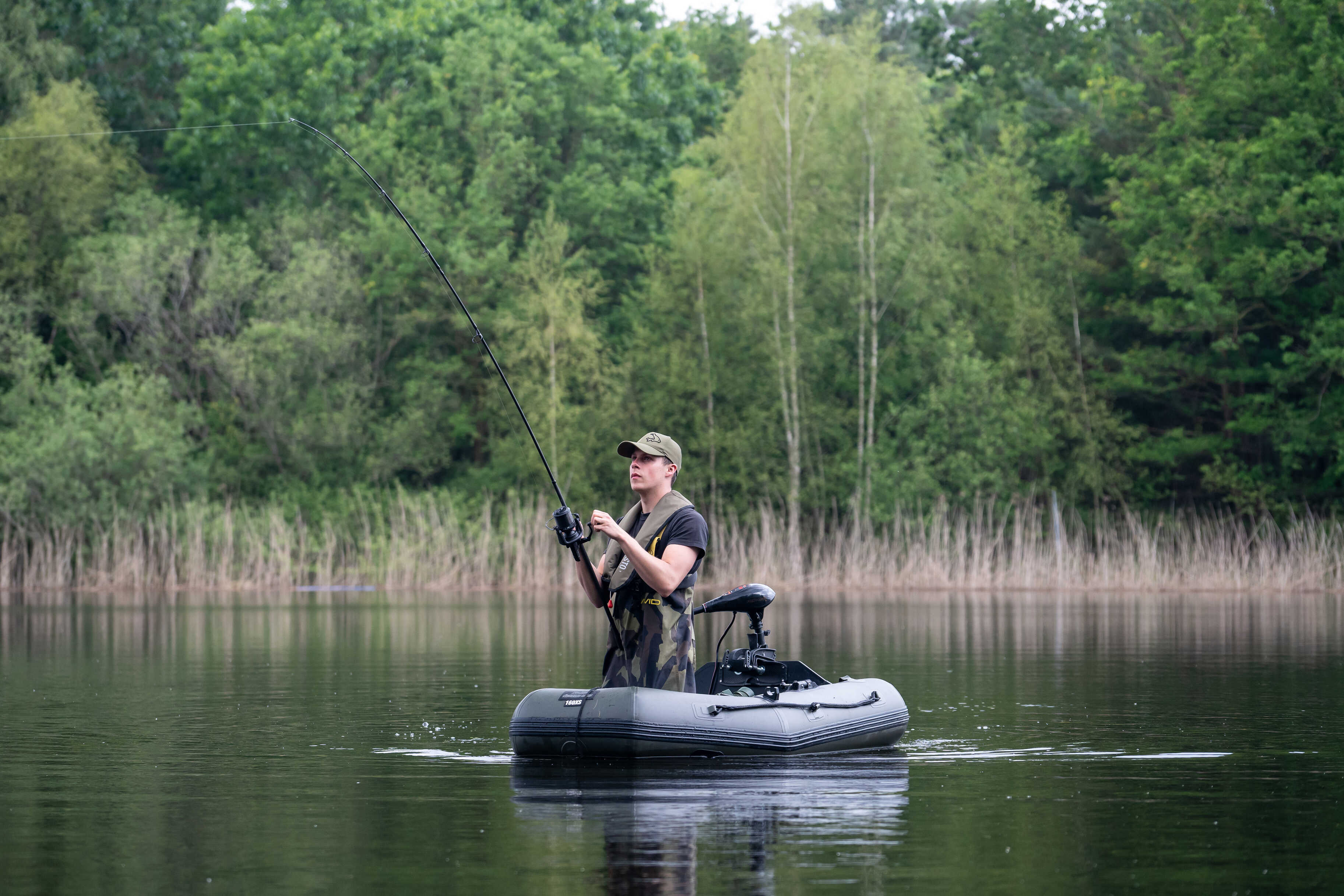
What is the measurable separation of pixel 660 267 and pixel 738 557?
8901 millimetres

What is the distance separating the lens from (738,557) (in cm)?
3434

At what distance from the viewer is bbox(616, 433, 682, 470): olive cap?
10.0 metres

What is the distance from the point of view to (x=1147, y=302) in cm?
4050

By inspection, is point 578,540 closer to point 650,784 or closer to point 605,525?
point 605,525

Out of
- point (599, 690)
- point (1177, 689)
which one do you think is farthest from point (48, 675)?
point (1177, 689)

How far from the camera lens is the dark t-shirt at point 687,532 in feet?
33.2

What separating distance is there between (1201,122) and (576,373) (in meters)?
13.2

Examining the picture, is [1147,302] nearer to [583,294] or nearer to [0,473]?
[583,294]

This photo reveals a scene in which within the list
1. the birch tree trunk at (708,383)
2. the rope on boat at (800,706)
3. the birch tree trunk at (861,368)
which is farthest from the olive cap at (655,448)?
the birch tree trunk at (708,383)

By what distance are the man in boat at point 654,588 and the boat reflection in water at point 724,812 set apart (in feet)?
1.63

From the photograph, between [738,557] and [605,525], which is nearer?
[605,525]

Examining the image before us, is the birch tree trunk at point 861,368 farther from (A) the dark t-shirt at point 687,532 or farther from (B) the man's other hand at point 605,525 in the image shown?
(B) the man's other hand at point 605,525

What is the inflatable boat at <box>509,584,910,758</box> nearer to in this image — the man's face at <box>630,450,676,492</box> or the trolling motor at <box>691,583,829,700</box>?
the trolling motor at <box>691,583,829,700</box>

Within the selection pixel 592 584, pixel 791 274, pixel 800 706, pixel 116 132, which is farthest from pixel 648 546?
pixel 791 274
